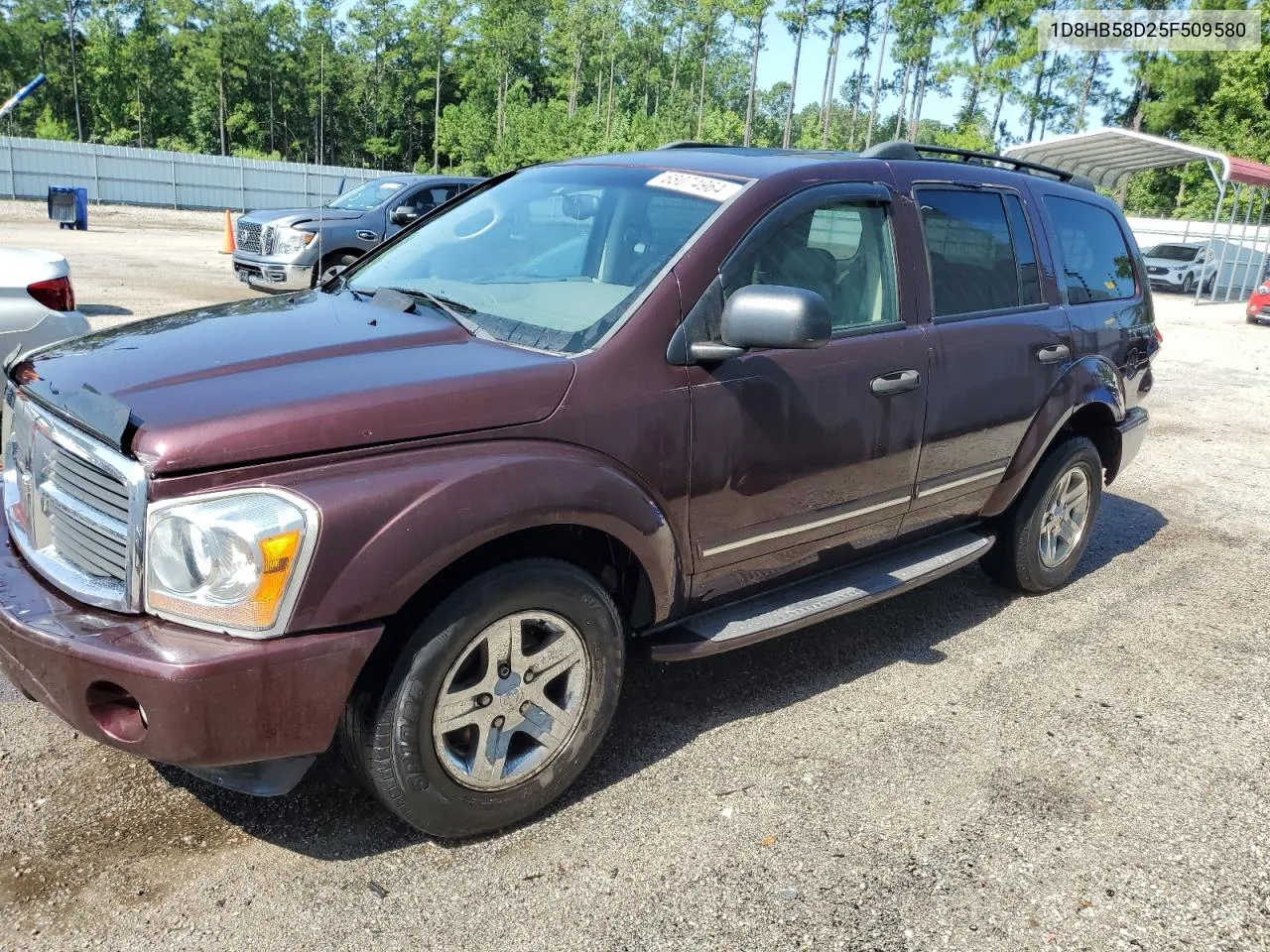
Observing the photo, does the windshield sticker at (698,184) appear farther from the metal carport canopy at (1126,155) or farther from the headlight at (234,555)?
the metal carport canopy at (1126,155)

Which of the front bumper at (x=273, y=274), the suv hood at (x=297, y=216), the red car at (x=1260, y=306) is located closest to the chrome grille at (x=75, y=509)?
the front bumper at (x=273, y=274)

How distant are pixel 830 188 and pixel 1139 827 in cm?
234

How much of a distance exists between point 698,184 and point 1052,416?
2116mm

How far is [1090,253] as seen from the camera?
4969mm

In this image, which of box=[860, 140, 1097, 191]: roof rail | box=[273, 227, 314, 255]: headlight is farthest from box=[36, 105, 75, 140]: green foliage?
box=[860, 140, 1097, 191]: roof rail

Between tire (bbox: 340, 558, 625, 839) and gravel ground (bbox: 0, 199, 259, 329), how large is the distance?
945cm

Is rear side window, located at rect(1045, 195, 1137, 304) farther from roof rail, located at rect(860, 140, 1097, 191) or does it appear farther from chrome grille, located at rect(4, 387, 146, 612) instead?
chrome grille, located at rect(4, 387, 146, 612)

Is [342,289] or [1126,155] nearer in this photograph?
[342,289]

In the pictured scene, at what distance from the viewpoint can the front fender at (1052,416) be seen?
14.8 ft

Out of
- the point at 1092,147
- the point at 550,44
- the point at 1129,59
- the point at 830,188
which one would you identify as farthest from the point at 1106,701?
the point at 550,44

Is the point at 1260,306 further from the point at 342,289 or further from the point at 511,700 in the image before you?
the point at 511,700

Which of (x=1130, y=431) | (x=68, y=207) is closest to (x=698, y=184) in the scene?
(x=1130, y=431)

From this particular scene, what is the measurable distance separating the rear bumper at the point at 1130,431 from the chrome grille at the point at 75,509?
15.0ft

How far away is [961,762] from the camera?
3.45m
